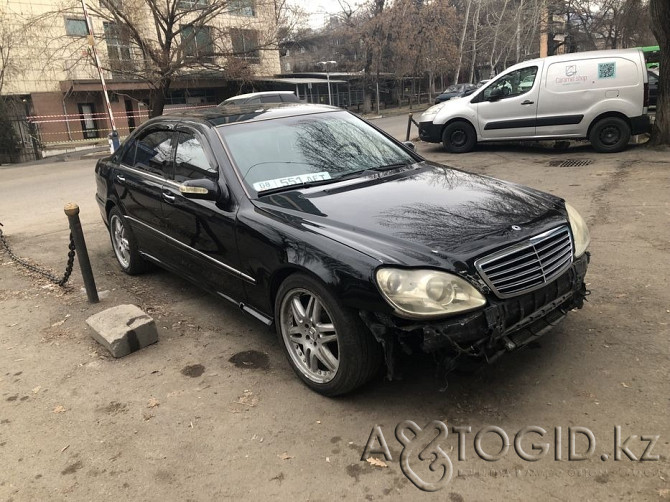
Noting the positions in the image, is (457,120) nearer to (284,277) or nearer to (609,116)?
(609,116)

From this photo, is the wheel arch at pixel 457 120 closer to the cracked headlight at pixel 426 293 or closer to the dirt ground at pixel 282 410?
the dirt ground at pixel 282 410

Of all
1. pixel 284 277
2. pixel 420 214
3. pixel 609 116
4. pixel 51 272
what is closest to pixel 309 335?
pixel 284 277

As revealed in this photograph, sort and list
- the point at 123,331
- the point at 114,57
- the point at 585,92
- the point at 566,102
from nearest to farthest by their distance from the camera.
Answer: the point at 123,331, the point at 585,92, the point at 566,102, the point at 114,57

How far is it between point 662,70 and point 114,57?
23.7m

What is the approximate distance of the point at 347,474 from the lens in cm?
260

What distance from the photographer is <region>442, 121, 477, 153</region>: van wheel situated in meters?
12.2

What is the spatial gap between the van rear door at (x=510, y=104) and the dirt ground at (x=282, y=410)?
270 inches

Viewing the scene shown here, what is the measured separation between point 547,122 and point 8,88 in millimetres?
28598

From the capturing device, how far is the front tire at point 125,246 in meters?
5.37

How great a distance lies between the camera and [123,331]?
3967 mm

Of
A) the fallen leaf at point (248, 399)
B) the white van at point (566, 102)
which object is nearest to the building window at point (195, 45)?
the white van at point (566, 102)

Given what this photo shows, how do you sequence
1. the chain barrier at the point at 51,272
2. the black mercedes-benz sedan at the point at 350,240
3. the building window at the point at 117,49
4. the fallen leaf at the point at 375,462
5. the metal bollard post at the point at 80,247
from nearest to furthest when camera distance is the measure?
the fallen leaf at the point at 375,462 → the black mercedes-benz sedan at the point at 350,240 → the metal bollard post at the point at 80,247 → the chain barrier at the point at 51,272 → the building window at the point at 117,49

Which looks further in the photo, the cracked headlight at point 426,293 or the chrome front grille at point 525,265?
the chrome front grille at point 525,265

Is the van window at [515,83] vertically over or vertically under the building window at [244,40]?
under
